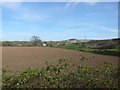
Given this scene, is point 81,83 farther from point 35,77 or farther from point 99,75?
point 35,77

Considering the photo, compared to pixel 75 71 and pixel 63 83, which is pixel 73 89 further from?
pixel 75 71

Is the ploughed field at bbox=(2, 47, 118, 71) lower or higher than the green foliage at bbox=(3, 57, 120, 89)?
higher

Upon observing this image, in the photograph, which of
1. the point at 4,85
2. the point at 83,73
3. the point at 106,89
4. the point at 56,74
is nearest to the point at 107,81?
the point at 106,89

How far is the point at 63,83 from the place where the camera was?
605 centimetres

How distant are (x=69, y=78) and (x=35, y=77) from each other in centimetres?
94

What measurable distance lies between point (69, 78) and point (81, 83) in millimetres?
440

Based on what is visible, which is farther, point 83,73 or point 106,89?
point 83,73

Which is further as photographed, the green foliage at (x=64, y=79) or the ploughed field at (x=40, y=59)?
the ploughed field at (x=40, y=59)

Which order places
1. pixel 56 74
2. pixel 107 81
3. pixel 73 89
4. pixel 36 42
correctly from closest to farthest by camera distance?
pixel 73 89 < pixel 107 81 < pixel 56 74 < pixel 36 42

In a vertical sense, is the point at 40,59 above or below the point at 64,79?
above

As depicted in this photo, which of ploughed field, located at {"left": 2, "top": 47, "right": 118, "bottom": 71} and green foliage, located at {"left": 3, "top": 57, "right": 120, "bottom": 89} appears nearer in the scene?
green foliage, located at {"left": 3, "top": 57, "right": 120, "bottom": 89}

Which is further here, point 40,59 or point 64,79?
point 40,59

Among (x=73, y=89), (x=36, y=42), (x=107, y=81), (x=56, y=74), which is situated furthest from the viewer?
(x=36, y=42)

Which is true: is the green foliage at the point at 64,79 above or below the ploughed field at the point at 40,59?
below
